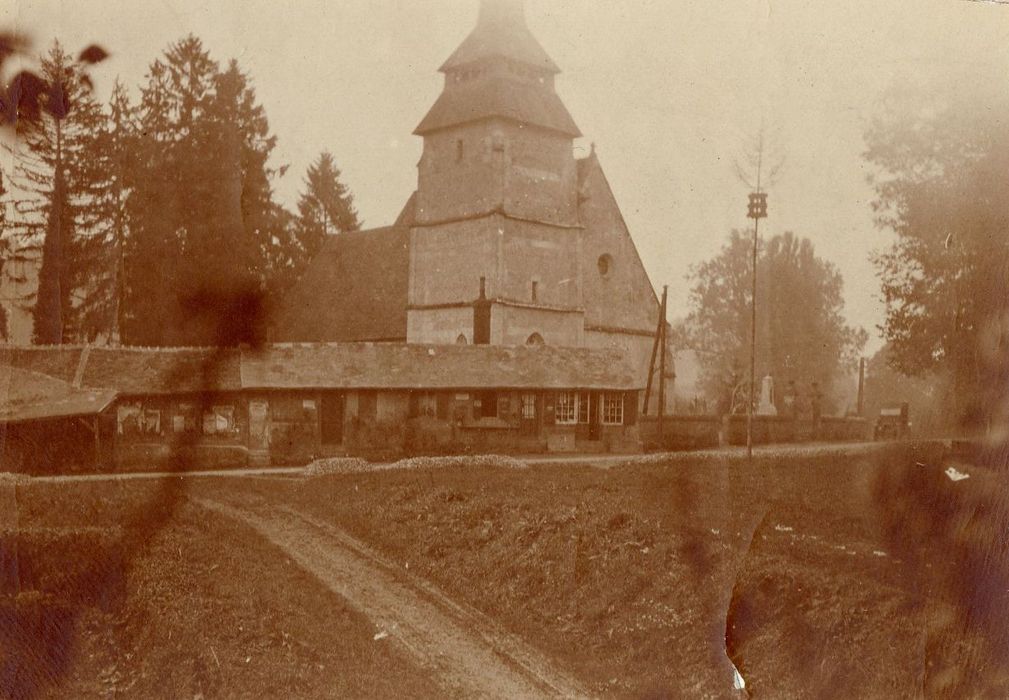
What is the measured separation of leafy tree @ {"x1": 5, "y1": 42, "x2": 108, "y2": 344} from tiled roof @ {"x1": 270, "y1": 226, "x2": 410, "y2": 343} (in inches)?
367

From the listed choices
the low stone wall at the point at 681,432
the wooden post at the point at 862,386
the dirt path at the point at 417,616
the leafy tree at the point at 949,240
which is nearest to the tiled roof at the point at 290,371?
the low stone wall at the point at 681,432

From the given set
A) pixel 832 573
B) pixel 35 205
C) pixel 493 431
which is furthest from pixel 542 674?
pixel 35 205

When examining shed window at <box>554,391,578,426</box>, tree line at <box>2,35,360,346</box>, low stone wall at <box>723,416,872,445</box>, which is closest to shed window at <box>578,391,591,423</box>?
shed window at <box>554,391,578,426</box>

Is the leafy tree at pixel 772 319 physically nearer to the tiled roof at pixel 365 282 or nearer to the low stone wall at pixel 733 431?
the low stone wall at pixel 733 431

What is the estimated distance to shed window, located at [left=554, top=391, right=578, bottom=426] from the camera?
Answer: 34.0 feet

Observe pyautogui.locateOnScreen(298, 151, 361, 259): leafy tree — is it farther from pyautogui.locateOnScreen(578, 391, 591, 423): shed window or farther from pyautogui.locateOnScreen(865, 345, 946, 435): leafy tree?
pyautogui.locateOnScreen(865, 345, 946, 435): leafy tree

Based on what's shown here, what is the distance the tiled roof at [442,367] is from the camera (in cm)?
952

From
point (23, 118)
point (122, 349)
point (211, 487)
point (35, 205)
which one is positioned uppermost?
A: point (23, 118)

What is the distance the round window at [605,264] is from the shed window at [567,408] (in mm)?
7482

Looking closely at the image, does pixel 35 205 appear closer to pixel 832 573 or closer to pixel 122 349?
pixel 122 349

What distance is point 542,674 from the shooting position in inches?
241

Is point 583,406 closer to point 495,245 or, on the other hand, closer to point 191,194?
point 191,194

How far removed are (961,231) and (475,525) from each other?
15.0ft

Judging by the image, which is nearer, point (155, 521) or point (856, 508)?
point (155, 521)
